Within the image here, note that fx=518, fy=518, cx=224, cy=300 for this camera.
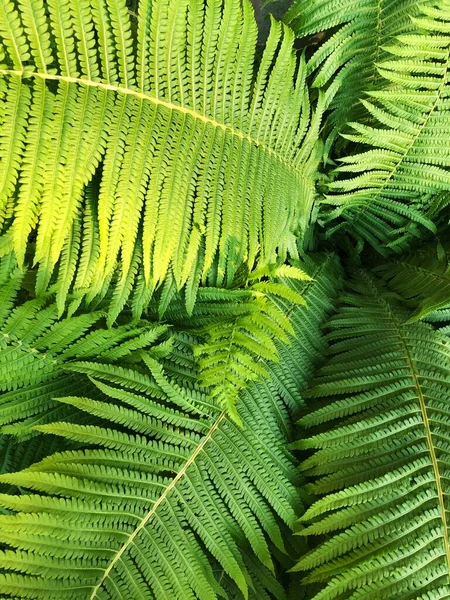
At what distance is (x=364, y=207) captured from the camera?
1.51 metres

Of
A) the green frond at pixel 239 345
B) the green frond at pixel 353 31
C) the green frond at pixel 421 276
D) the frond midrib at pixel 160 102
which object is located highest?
the green frond at pixel 353 31

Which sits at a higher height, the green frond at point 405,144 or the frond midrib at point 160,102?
the green frond at point 405,144

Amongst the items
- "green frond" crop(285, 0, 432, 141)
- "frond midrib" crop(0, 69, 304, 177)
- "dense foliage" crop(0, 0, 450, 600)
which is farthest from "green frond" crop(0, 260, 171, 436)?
"green frond" crop(285, 0, 432, 141)

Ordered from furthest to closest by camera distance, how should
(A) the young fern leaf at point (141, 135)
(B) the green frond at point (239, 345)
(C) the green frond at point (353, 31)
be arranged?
(C) the green frond at point (353, 31) < (B) the green frond at point (239, 345) < (A) the young fern leaf at point (141, 135)

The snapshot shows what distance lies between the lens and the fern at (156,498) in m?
0.90

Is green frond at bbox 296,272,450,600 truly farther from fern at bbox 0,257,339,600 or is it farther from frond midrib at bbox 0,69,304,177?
frond midrib at bbox 0,69,304,177

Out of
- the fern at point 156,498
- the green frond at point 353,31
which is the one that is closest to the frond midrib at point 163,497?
the fern at point 156,498

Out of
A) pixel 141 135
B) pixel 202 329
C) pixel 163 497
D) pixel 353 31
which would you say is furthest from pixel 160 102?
pixel 163 497

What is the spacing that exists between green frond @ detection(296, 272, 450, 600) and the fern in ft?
0.35

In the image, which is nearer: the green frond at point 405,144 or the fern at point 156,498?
the fern at point 156,498

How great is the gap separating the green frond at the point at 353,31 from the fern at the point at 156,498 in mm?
790

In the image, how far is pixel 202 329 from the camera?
3.94 ft

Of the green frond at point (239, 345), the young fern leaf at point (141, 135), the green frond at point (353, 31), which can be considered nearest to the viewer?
the young fern leaf at point (141, 135)

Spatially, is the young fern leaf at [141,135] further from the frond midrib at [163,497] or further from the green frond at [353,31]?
the frond midrib at [163,497]
